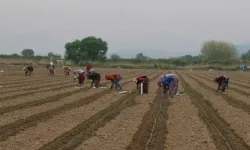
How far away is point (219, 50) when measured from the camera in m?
98.1

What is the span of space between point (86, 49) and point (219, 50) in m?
33.6

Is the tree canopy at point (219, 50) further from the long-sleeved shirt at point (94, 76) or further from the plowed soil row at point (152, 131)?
the plowed soil row at point (152, 131)

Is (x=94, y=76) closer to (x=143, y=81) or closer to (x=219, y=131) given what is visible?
(x=143, y=81)

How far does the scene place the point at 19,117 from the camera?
36.0 ft

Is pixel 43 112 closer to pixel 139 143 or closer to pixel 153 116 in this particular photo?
pixel 153 116

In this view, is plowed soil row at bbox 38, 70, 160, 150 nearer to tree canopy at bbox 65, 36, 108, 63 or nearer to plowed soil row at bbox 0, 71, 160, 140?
plowed soil row at bbox 0, 71, 160, 140

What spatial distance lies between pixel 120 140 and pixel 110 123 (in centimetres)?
215

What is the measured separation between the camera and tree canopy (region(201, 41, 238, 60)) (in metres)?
98.1

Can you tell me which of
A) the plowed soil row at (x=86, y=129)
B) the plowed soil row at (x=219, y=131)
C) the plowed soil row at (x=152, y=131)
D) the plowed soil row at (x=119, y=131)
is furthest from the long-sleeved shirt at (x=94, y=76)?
the plowed soil row at (x=219, y=131)

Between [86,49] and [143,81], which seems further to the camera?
[86,49]

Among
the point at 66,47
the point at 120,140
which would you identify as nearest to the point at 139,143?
the point at 120,140

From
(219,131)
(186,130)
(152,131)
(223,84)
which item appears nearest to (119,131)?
(152,131)

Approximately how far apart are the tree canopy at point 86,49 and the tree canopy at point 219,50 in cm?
2717

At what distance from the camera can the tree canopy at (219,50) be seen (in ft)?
322
